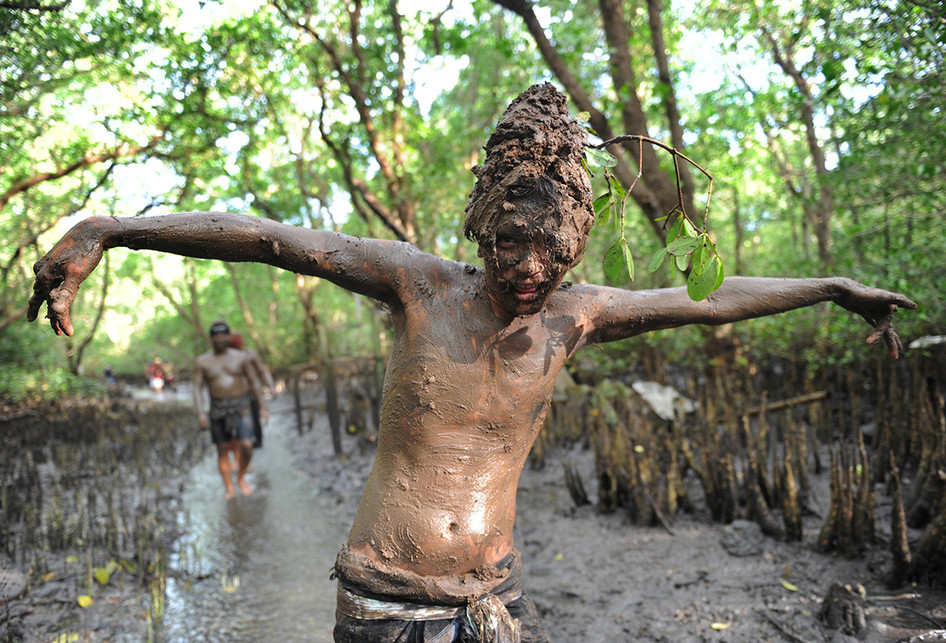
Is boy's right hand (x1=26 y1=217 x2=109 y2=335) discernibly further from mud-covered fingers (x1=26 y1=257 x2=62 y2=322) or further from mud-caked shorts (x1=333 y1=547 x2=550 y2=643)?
mud-caked shorts (x1=333 y1=547 x2=550 y2=643)

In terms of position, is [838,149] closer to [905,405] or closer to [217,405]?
[905,405]

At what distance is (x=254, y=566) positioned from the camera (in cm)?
502

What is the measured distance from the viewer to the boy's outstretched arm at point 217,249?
4.96 feet

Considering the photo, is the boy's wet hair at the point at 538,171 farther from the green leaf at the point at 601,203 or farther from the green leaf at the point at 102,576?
the green leaf at the point at 102,576

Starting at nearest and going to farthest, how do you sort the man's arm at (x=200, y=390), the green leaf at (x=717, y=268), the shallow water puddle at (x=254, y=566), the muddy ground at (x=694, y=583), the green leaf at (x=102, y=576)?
1. the green leaf at (x=717, y=268)
2. the muddy ground at (x=694, y=583)
3. the shallow water puddle at (x=254, y=566)
4. the green leaf at (x=102, y=576)
5. the man's arm at (x=200, y=390)

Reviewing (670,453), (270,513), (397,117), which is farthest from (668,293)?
(397,117)

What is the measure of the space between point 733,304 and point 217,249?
1831mm

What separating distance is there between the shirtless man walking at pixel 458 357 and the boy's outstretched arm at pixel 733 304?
0.18m

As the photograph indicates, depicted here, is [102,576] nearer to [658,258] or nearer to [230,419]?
[230,419]

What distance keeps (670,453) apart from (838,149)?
6.32 metres

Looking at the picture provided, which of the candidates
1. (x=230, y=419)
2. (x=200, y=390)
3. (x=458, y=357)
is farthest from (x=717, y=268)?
(x=200, y=390)

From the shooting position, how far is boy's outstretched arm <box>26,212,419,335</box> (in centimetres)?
151

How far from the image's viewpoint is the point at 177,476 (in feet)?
26.7

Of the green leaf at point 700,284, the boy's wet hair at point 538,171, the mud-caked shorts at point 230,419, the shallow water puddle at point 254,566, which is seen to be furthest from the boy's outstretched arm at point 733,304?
the mud-caked shorts at point 230,419
